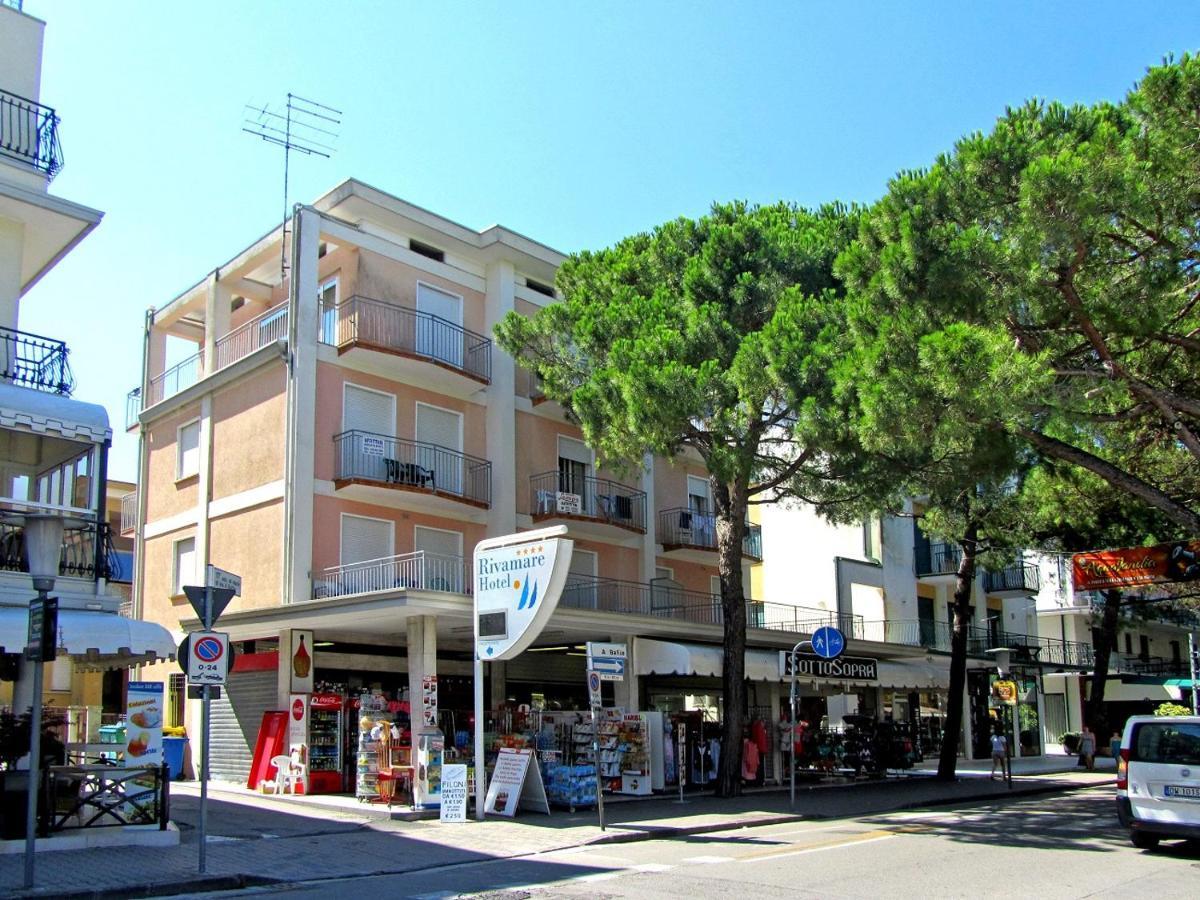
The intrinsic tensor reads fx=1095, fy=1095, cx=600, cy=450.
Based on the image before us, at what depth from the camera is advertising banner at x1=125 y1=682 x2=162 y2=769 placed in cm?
1434

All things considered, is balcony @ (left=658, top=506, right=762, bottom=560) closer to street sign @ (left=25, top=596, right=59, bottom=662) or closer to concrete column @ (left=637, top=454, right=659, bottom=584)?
concrete column @ (left=637, top=454, right=659, bottom=584)

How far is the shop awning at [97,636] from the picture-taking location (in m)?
13.2

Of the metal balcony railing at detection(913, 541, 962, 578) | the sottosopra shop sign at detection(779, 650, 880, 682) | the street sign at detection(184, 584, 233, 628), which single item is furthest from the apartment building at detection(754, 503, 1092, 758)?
the street sign at detection(184, 584, 233, 628)

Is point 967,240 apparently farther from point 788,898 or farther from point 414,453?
point 414,453

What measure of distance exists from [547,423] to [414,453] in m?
4.37

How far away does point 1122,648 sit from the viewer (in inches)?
2132

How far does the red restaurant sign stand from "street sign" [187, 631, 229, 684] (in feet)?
53.9

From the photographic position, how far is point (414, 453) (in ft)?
78.7

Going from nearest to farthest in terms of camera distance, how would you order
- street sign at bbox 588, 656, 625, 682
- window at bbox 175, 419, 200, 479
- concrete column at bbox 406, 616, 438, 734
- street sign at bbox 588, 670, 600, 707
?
street sign at bbox 588, 670, 600, 707 → street sign at bbox 588, 656, 625, 682 → concrete column at bbox 406, 616, 438, 734 → window at bbox 175, 419, 200, 479

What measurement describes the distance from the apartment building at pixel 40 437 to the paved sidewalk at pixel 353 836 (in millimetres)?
2672

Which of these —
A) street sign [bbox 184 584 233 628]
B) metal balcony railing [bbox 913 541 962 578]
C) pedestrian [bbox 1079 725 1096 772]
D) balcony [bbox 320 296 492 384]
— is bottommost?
pedestrian [bbox 1079 725 1096 772]

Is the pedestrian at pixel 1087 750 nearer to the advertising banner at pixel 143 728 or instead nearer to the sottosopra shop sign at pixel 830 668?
the sottosopra shop sign at pixel 830 668

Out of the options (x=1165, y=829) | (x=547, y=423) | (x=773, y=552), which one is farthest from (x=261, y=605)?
(x=773, y=552)

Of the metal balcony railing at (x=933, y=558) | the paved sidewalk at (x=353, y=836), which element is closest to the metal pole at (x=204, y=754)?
the paved sidewalk at (x=353, y=836)
